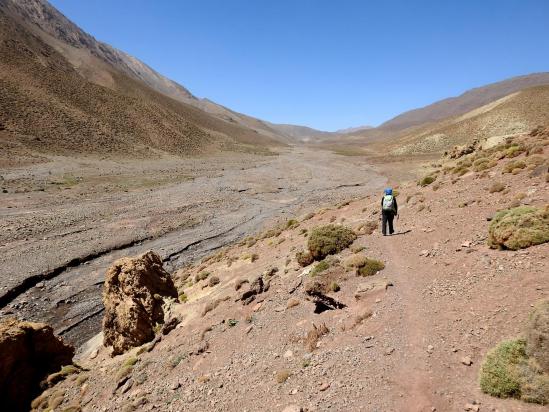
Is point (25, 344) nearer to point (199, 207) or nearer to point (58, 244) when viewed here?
point (58, 244)

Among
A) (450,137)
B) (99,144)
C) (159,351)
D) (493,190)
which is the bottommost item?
(159,351)

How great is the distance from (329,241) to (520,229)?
686cm

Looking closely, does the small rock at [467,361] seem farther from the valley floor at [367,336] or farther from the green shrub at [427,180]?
the green shrub at [427,180]

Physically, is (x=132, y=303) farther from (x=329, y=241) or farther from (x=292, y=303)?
(x=329, y=241)

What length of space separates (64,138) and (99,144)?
7047mm

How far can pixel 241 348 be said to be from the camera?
10922 mm

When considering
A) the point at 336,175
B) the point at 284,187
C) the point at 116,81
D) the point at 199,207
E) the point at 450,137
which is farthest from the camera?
the point at 116,81

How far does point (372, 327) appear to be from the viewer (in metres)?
9.18

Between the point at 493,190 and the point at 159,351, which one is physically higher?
the point at 493,190

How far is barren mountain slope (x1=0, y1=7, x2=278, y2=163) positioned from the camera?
248 ft

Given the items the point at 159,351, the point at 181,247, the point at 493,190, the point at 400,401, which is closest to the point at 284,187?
the point at 181,247

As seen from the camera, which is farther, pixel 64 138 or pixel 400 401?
pixel 64 138

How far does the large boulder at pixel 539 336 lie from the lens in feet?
19.6

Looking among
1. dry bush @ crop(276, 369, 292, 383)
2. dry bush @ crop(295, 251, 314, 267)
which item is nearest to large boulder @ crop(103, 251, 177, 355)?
dry bush @ crop(295, 251, 314, 267)
